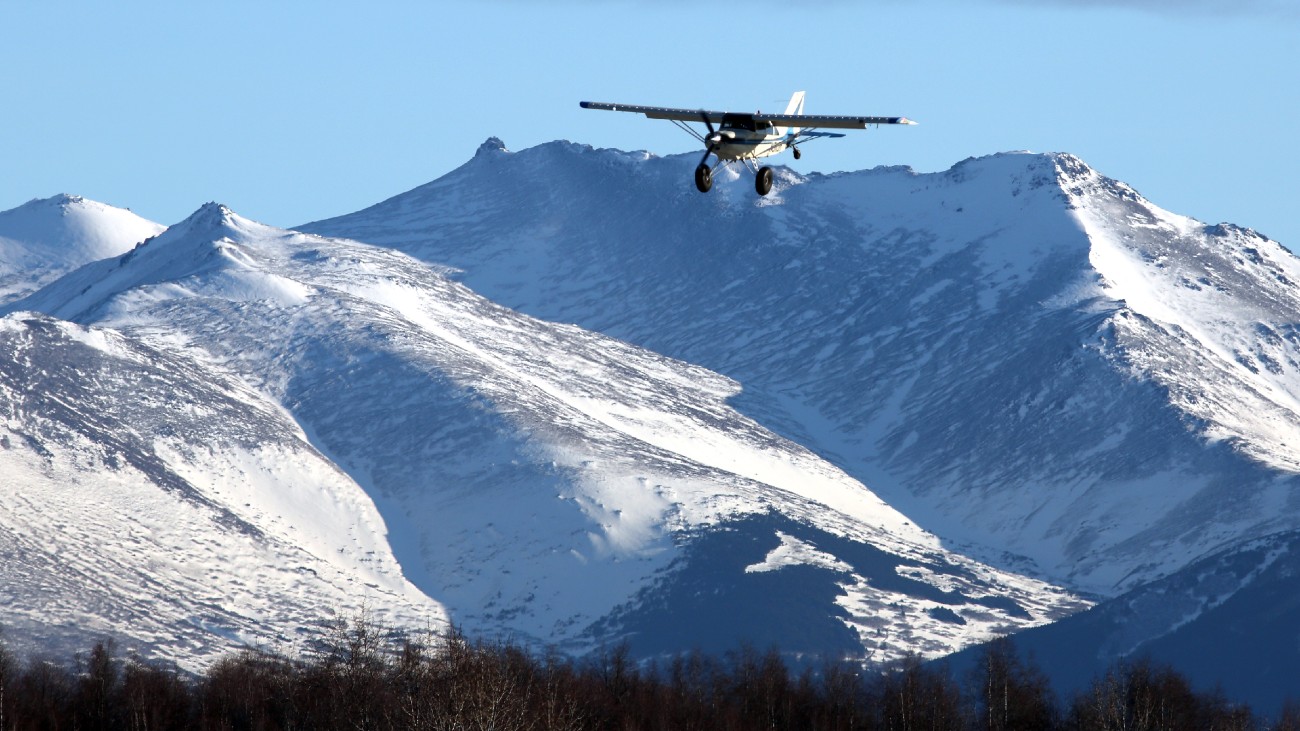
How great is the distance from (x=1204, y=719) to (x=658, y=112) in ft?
304

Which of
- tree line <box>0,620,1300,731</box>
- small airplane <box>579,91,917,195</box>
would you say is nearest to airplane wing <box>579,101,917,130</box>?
small airplane <box>579,91,917,195</box>

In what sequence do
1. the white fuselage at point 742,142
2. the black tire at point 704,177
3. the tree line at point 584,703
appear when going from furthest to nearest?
the tree line at point 584,703, the white fuselage at point 742,142, the black tire at point 704,177

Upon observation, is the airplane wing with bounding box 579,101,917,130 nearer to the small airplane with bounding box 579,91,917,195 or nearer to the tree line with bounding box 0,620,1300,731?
the small airplane with bounding box 579,91,917,195

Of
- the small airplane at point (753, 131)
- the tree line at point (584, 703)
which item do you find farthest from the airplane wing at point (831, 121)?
the tree line at point (584, 703)

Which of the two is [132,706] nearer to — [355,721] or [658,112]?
[355,721]

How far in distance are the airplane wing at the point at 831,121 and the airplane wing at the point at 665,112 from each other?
9.43 ft

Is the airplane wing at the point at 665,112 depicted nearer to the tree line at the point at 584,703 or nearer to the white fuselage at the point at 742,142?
the white fuselage at the point at 742,142

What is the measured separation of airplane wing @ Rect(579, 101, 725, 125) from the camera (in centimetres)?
11950

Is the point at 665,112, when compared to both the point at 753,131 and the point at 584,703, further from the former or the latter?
the point at 584,703

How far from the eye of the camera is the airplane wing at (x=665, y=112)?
392 feet

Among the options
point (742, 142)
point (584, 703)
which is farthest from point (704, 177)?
point (584, 703)

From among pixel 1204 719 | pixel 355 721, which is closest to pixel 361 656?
pixel 355 721

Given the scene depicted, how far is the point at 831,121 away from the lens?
120438mm

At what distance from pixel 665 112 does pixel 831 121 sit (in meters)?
9.25
